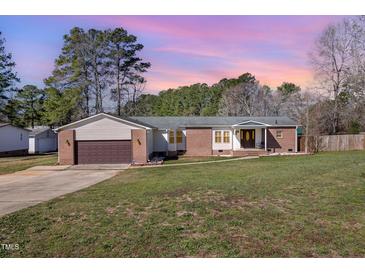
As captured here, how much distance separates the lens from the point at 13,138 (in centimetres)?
3359

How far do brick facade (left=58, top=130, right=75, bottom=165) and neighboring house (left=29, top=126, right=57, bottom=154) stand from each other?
53.9ft

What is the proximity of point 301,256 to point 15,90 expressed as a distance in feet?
121

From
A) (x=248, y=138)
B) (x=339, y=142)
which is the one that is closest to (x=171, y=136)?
(x=248, y=138)

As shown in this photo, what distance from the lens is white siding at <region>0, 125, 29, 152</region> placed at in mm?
31933

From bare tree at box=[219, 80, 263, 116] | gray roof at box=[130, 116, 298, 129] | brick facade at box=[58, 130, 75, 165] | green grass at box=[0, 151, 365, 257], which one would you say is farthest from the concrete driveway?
bare tree at box=[219, 80, 263, 116]

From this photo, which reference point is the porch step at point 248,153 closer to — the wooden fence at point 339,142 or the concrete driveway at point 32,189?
the wooden fence at point 339,142

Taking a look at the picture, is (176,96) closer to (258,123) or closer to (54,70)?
(54,70)

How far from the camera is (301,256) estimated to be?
15.8ft

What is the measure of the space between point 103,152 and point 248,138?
1330 centimetres

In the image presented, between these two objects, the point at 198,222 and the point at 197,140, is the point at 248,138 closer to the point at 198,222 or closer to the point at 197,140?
the point at 197,140

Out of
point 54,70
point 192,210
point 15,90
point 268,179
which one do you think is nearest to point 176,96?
point 54,70

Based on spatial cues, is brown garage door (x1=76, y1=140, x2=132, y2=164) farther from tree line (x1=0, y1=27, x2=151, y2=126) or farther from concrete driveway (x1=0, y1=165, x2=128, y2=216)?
tree line (x1=0, y1=27, x2=151, y2=126)
